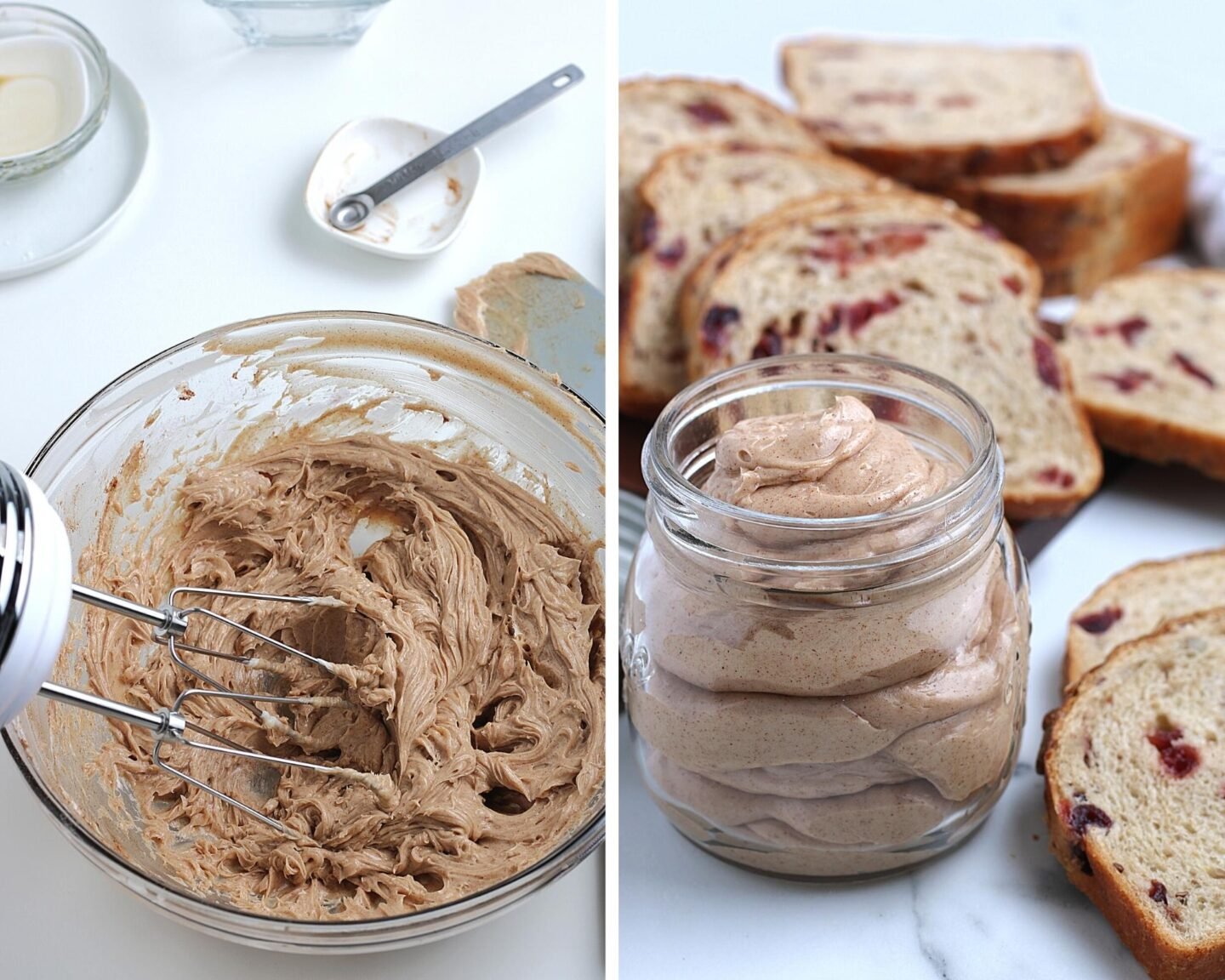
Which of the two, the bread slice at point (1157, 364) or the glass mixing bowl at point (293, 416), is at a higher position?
the glass mixing bowl at point (293, 416)

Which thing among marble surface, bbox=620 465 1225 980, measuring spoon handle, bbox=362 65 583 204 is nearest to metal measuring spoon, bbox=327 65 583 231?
measuring spoon handle, bbox=362 65 583 204

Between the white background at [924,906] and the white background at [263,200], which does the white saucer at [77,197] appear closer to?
the white background at [263,200]

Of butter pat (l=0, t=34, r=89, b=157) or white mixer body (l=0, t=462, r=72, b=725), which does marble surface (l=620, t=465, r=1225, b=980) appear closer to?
white mixer body (l=0, t=462, r=72, b=725)

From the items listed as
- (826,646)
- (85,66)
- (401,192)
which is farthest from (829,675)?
(85,66)

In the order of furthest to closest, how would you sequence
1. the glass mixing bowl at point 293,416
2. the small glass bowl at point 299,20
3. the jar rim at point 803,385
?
the small glass bowl at point 299,20 → the glass mixing bowl at point 293,416 → the jar rim at point 803,385

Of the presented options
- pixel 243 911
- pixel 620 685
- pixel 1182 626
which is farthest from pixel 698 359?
pixel 243 911

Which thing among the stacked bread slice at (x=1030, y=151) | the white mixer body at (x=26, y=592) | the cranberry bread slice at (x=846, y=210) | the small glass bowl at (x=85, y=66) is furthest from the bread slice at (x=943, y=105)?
the white mixer body at (x=26, y=592)
